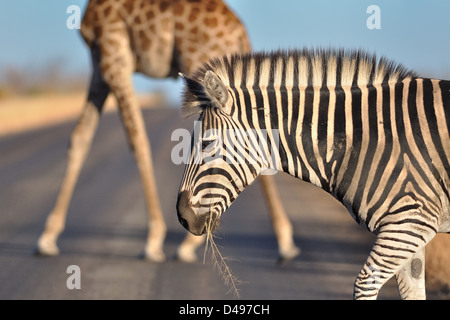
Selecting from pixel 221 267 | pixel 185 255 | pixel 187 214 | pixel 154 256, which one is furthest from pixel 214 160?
pixel 154 256

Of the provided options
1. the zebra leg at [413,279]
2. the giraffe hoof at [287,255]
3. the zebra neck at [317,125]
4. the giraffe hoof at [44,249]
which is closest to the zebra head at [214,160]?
the zebra neck at [317,125]

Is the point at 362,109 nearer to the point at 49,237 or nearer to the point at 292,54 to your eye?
the point at 292,54

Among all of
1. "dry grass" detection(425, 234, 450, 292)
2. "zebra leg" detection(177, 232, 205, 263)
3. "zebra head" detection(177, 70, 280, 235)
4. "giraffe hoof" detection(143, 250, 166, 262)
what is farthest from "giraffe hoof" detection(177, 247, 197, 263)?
"zebra head" detection(177, 70, 280, 235)

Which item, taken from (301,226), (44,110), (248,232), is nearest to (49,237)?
(248,232)

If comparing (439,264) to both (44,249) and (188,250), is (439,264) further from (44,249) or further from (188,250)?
(44,249)

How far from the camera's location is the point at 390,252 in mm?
4512

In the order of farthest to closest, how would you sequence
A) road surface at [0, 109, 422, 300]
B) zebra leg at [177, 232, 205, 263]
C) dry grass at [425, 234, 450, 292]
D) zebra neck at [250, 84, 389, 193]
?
1. zebra leg at [177, 232, 205, 263]
2. road surface at [0, 109, 422, 300]
3. dry grass at [425, 234, 450, 292]
4. zebra neck at [250, 84, 389, 193]

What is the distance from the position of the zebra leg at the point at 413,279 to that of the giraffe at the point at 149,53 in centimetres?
385

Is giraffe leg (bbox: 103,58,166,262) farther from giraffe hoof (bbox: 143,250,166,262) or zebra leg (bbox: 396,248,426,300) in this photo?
zebra leg (bbox: 396,248,426,300)

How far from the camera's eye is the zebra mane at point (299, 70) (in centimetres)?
477

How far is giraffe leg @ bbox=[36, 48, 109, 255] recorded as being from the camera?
30.5 ft

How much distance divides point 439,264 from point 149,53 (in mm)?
3834

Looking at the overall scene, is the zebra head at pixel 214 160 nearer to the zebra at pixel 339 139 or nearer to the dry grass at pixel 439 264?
the zebra at pixel 339 139
